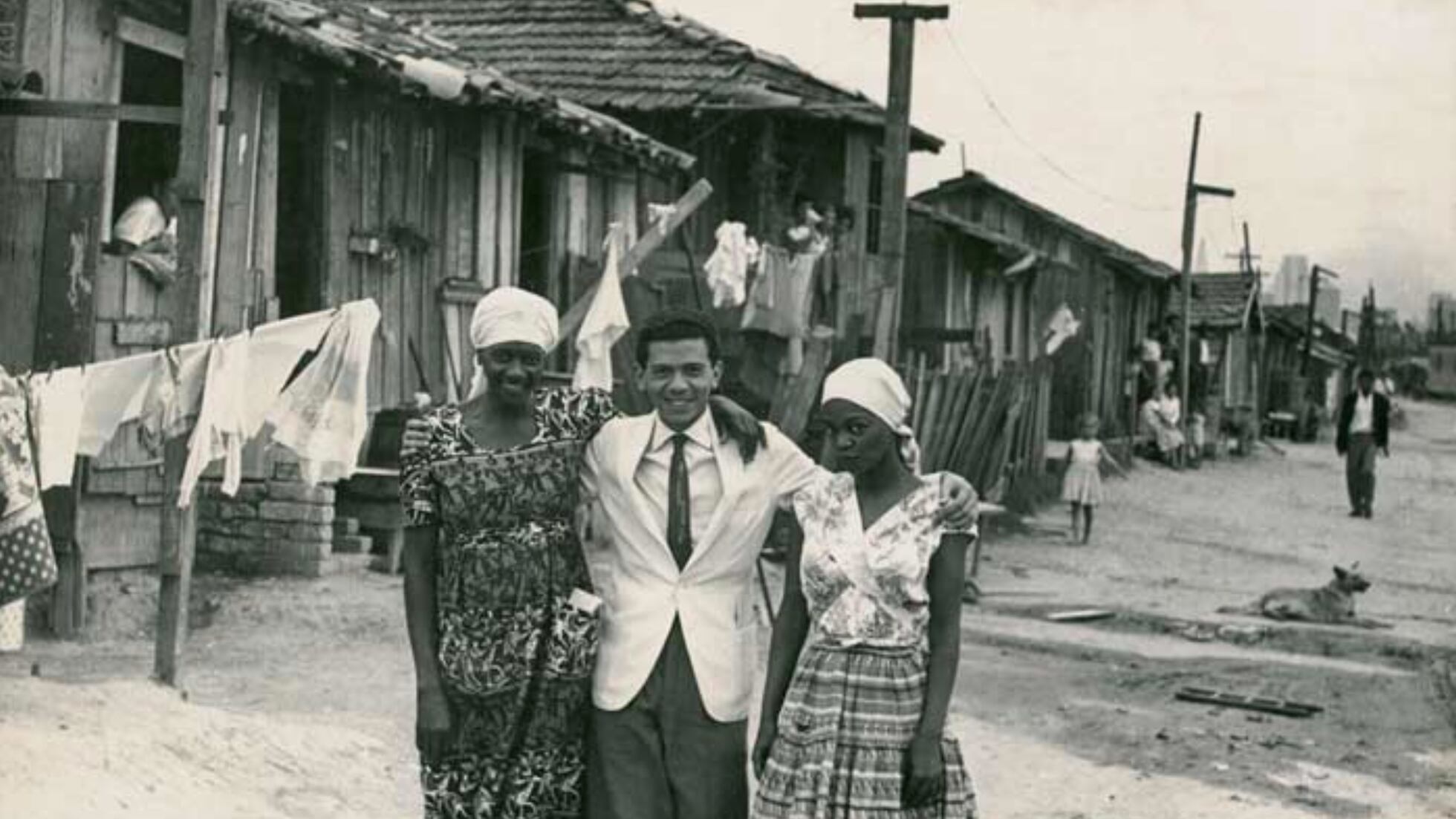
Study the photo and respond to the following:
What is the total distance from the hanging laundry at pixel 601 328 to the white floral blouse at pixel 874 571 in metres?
7.20

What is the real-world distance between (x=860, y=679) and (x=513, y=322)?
1.10 meters

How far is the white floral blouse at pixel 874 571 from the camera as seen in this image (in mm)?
3920

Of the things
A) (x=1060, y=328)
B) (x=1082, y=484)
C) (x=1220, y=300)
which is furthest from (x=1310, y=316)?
(x=1082, y=484)

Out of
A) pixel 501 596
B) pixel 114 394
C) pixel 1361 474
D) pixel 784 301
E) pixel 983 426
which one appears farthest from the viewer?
pixel 1361 474

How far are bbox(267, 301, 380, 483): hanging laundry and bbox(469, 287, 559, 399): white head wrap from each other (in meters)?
3.59

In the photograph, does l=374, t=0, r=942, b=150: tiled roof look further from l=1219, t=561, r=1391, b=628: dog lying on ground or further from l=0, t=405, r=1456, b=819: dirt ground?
l=1219, t=561, r=1391, b=628: dog lying on ground

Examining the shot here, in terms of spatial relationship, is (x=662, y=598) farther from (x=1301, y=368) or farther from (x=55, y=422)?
(x=1301, y=368)

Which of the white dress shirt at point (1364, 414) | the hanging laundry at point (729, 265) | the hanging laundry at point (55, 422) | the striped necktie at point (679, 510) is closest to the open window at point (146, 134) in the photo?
the hanging laundry at point (55, 422)

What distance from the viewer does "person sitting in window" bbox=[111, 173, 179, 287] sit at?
9156 millimetres

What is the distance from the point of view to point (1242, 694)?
9.41 meters

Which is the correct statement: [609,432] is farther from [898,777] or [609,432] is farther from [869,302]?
[869,302]

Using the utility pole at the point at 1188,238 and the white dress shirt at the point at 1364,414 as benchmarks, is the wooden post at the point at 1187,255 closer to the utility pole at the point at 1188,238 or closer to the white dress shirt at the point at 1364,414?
the utility pole at the point at 1188,238

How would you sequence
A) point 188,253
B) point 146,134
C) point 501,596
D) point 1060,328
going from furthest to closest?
1. point 1060,328
2. point 146,134
3. point 188,253
4. point 501,596

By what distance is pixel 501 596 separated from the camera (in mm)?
4000
